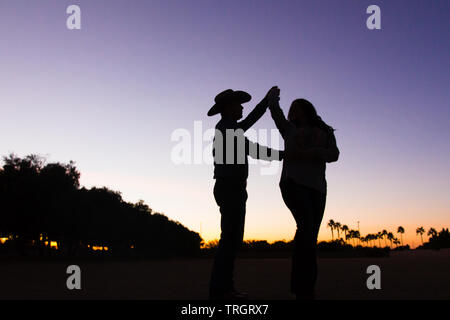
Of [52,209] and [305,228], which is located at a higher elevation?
[305,228]

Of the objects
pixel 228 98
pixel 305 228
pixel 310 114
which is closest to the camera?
pixel 305 228

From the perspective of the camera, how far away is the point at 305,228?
4262 millimetres

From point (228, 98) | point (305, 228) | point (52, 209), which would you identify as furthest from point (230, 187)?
point (52, 209)

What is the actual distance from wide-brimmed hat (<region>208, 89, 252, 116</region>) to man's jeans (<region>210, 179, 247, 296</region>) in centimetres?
104

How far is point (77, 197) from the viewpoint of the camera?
35781 millimetres

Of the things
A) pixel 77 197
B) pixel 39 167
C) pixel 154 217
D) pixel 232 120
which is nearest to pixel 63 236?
pixel 77 197

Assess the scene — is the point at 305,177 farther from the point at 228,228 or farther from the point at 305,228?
the point at 228,228

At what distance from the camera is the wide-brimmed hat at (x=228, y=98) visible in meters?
5.10

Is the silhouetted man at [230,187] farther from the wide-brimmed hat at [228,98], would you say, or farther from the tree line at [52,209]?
the tree line at [52,209]

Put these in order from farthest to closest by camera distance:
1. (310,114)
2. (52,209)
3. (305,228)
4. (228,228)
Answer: (52,209) < (310,114) < (228,228) < (305,228)

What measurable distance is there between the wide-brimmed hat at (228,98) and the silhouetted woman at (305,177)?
0.51m

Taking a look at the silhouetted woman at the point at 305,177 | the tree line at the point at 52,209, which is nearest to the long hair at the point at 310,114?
the silhouetted woman at the point at 305,177

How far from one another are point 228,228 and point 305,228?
0.90 m
